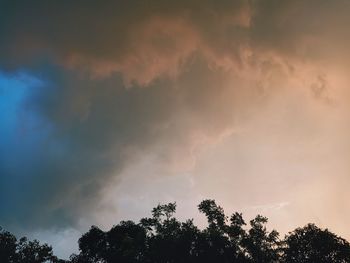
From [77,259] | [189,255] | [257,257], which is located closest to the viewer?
[257,257]

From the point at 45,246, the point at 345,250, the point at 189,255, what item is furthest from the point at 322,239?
the point at 45,246

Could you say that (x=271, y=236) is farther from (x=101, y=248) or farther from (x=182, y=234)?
(x=101, y=248)

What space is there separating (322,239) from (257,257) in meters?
14.4

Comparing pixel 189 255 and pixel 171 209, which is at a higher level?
pixel 171 209

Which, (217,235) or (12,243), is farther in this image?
(12,243)

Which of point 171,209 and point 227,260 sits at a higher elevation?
point 171,209

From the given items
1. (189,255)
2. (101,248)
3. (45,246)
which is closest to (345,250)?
(189,255)

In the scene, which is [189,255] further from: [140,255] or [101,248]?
[101,248]

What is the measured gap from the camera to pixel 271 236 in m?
78.1

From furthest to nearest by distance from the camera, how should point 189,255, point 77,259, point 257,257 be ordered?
point 77,259 < point 189,255 < point 257,257

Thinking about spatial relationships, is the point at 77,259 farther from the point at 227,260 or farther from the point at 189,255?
the point at 227,260

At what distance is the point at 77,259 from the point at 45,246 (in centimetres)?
1104

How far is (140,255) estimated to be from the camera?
85.9m

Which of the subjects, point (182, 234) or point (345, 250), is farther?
point (182, 234)
